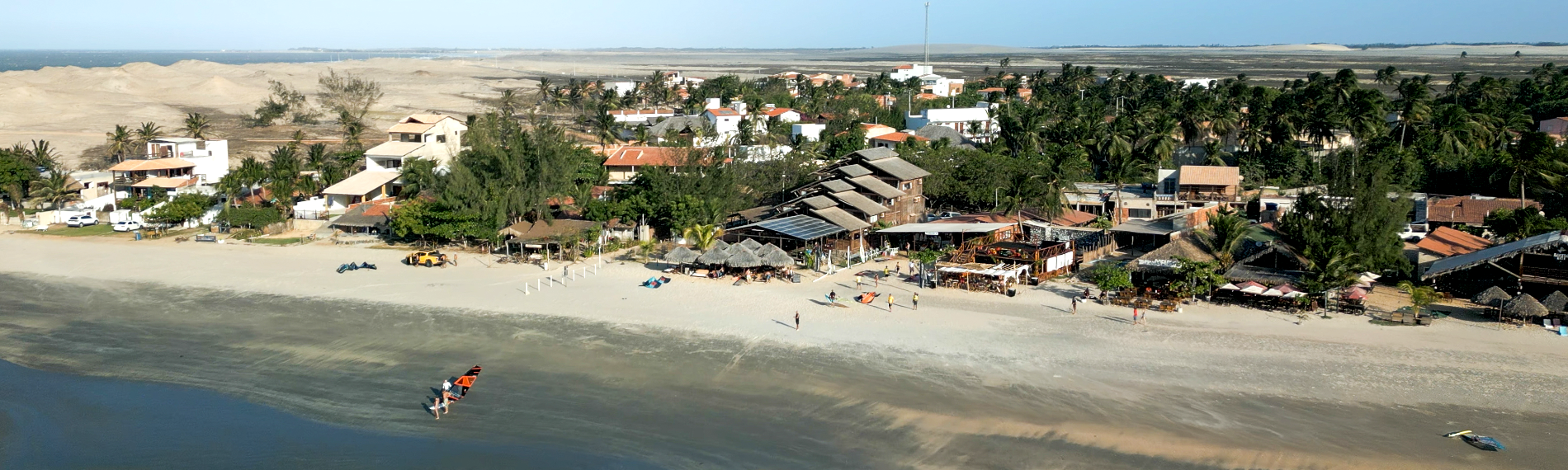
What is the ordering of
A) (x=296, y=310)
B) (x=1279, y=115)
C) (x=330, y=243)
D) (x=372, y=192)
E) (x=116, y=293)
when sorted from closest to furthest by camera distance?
(x=296, y=310) < (x=116, y=293) < (x=330, y=243) < (x=372, y=192) < (x=1279, y=115)

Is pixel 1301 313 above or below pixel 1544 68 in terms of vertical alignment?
below

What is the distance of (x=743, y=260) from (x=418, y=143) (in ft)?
95.1

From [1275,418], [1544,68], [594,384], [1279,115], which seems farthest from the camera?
[1544,68]

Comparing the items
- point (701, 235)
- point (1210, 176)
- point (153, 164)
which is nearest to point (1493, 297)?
point (1210, 176)

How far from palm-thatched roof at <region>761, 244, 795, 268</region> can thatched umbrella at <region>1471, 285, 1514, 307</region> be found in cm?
1988

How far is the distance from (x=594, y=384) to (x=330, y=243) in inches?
975

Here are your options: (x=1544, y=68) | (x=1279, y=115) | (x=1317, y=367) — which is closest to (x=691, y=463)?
(x=1317, y=367)

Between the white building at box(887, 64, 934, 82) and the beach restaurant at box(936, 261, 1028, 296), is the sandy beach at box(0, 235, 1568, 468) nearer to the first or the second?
the beach restaurant at box(936, 261, 1028, 296)

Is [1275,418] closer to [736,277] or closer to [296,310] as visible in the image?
[736,277]

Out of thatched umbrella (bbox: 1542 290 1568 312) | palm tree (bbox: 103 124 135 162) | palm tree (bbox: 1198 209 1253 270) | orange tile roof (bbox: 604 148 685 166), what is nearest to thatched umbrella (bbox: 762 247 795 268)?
palm tree (bbox: 1198 209 1253 270)

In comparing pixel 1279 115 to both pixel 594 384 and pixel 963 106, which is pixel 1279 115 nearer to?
pixel 963 106

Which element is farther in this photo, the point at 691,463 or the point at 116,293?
the point at 116,293

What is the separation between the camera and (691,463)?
2002cm

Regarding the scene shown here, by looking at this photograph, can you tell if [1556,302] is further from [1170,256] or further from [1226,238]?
[1170,256]
